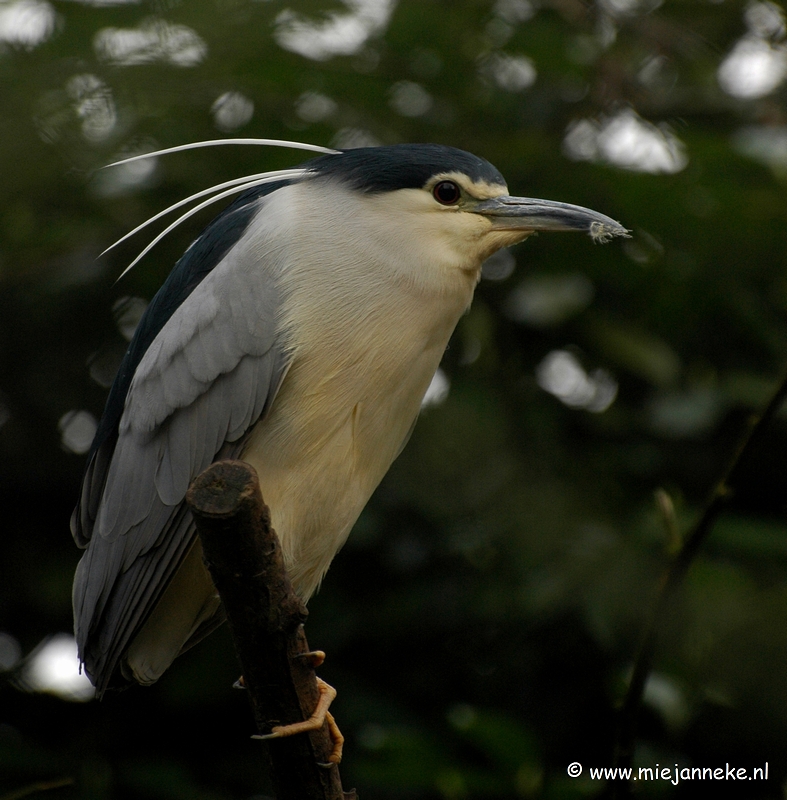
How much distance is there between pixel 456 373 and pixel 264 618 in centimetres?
193

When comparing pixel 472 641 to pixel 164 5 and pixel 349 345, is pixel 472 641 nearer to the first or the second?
pixel 349 345

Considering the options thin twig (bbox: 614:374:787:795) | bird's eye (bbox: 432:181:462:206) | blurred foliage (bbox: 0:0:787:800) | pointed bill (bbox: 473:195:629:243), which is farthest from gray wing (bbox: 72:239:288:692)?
thin twig (bbox: 614:374:787:795)

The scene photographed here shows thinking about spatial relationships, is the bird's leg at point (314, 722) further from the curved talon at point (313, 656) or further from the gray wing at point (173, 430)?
the gray wing at point (173, 430)

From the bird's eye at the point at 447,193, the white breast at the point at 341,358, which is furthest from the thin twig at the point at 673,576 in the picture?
the bird's eye at the point at 447,193

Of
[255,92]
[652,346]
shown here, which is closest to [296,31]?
[255,92]

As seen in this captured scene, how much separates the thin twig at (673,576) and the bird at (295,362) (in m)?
0.76

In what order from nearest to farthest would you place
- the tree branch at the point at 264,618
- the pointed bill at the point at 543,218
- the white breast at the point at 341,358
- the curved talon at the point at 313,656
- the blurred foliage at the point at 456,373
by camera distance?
the tree branch at the point at 264,618 → the curved talon at the point at 313,656 → the white breast at the point at 341,358 → the pointed bill at the point at 543,218 → the blurred foliage at the point at 456,373

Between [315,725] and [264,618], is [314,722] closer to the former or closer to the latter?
[315,725]

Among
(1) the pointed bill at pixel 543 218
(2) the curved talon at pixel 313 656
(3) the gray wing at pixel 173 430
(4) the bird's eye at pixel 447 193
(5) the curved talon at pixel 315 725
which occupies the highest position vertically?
(4) the bird's eye at pixel 447 193

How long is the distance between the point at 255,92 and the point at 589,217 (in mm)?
→ 1547

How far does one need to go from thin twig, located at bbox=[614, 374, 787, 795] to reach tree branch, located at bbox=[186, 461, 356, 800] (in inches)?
26.3

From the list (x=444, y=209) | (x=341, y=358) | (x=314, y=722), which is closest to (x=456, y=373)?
(x=444, y=209)

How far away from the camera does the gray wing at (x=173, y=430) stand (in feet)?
8.57

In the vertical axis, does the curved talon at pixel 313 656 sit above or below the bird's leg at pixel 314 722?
above
